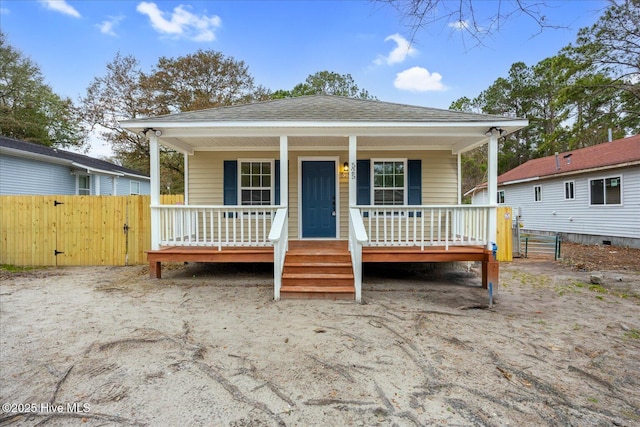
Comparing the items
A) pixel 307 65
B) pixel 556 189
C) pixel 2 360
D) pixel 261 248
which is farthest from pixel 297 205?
pixel 307 65

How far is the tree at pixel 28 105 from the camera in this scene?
18703mm

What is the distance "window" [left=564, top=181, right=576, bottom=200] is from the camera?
13.6 metres

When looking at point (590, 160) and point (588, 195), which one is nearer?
point (588, 195)

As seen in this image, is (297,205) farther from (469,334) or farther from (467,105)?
(467,105)

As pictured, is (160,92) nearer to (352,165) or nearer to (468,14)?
(352,165)

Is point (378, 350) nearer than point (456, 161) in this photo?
Yes

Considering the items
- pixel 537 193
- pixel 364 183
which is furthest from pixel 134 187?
pixel 537 193

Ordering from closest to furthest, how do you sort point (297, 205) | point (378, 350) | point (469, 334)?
point (378, 350), point (469, 334), point (297, 205)

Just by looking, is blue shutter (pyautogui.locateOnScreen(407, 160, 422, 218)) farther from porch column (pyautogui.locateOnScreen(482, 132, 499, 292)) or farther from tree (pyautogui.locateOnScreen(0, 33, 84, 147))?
tree (pyautogui.locateOnScreen(0, 33, 84, 147))

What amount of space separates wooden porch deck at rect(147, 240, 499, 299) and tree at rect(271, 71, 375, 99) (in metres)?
21.7

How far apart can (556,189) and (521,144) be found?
1641 cm

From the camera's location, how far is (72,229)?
25.3 ft

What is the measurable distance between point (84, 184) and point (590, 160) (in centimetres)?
2196

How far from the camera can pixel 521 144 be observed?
2841 centimetres
